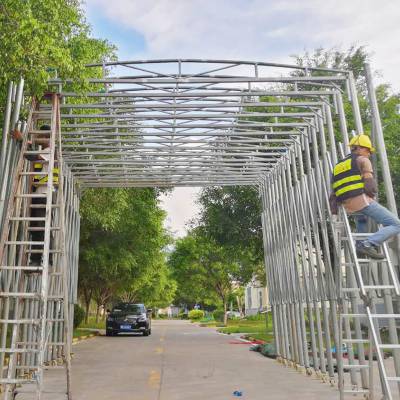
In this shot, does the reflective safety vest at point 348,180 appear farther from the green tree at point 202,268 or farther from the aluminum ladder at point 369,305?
the green tree at point 202,268

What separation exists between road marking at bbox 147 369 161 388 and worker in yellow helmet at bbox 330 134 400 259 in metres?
4.90

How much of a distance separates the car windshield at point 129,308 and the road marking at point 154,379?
15505mm

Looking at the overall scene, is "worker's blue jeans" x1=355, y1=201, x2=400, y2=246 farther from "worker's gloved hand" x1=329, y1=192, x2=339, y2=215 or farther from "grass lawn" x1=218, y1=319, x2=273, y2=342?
"grass lawn" x1=218, y1=319, x2=273, y2=342

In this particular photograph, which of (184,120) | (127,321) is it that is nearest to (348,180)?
(184,120)

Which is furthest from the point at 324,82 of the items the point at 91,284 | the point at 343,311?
the point at 91,284

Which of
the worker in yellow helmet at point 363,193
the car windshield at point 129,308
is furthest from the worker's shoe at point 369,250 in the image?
the car windshield at point 129,308

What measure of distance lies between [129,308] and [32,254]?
18.9 m

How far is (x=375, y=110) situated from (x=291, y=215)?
4.09 m

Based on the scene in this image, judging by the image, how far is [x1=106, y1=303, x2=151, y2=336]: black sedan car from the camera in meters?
25.8

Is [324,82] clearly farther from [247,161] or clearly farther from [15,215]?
[15,215]

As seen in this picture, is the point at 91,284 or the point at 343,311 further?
the point at 91,284

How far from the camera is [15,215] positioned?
726 cm

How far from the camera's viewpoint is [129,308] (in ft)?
87.1

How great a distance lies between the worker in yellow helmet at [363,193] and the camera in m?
6.21
